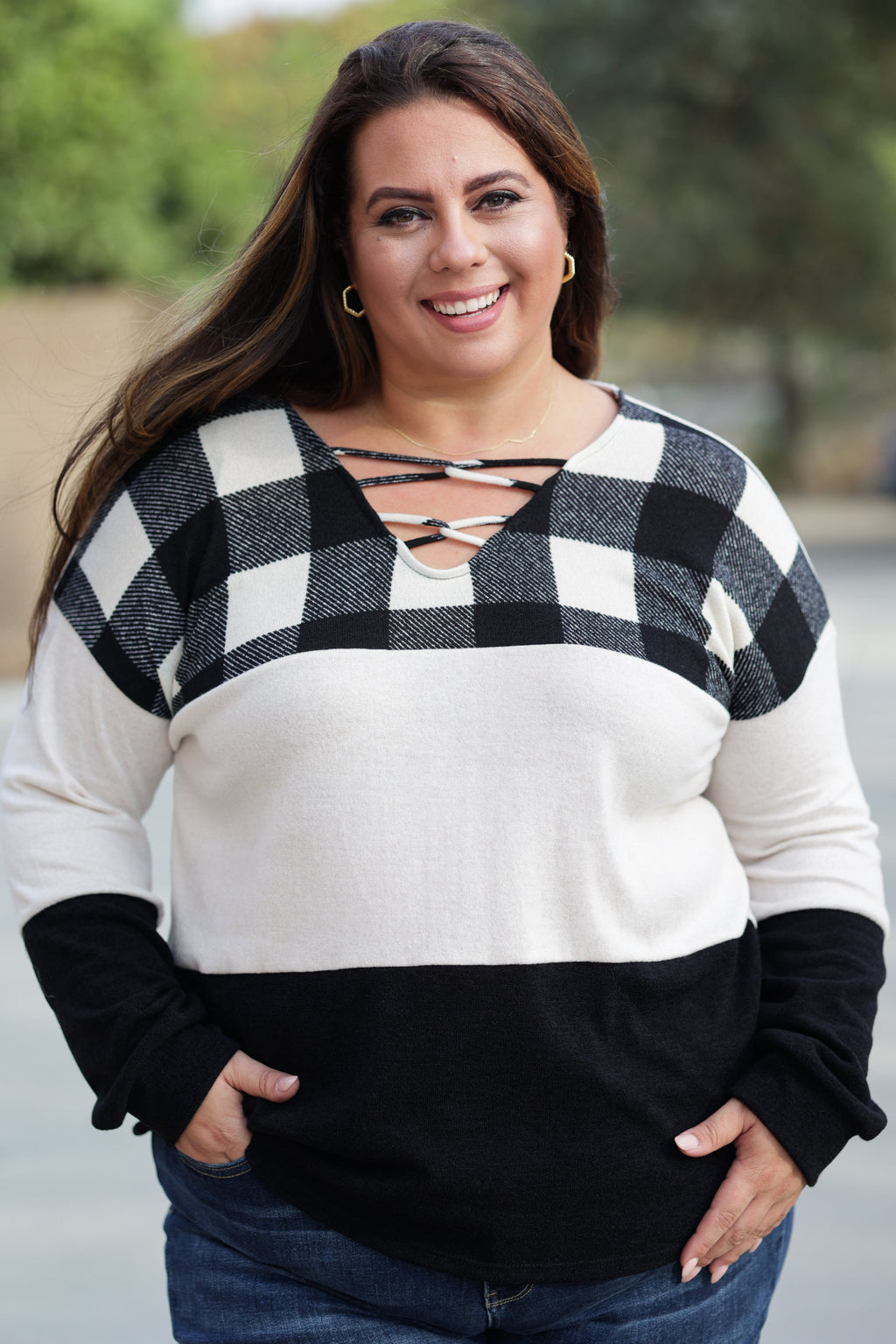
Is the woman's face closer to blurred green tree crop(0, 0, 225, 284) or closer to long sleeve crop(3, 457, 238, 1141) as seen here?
long sleeve crop(3, 457, 238, 1141)

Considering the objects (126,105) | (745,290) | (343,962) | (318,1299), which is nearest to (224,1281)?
(318,1299)

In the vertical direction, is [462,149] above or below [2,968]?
above

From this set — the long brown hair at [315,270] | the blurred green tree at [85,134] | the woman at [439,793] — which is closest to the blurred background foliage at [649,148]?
the blurred green tree at [85,134]

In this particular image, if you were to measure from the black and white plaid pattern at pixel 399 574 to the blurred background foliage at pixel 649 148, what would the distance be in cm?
718

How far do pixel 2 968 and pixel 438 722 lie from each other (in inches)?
120

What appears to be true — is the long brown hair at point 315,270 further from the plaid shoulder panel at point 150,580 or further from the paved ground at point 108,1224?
the paved ground at point 108,1224

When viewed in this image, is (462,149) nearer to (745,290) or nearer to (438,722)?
(438,722)

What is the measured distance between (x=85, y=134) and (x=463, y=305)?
10.8 meters

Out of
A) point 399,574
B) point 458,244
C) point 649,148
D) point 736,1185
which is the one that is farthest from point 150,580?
point 649,148

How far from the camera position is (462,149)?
5.49 ft

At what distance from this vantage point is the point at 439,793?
1.58 m

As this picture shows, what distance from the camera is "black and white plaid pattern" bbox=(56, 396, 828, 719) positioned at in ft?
5.44

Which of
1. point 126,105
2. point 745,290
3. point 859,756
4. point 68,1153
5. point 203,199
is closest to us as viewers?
point 68,1153

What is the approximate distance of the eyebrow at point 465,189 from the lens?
1.68m
